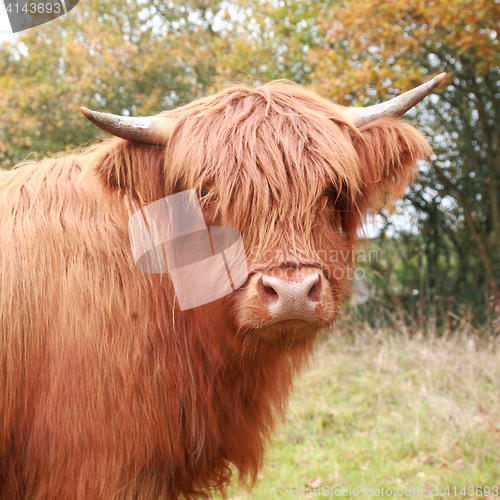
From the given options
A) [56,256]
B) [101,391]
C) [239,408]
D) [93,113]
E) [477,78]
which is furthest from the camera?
[477,78]

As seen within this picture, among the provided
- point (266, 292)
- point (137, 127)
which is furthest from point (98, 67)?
point (266, 292)

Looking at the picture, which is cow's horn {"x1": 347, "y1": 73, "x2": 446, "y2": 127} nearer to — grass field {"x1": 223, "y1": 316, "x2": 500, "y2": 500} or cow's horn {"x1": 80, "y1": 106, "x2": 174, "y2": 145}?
cow's horn {"x1": 80, "y1": 106, "x2": 174, "y2": 145}

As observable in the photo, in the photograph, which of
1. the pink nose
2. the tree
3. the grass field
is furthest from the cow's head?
the tree

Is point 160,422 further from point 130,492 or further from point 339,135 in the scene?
point 339,135

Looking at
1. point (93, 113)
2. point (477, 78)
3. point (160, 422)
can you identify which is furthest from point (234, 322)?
point (477, 78)

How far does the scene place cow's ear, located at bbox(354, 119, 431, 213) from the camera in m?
2.32

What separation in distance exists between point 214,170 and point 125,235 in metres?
0.57

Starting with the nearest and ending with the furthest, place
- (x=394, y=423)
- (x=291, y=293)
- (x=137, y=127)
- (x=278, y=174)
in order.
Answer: (x=291, y=293)
(x=278, y=174)
(x=137, y=127)
(x=394, y=423)

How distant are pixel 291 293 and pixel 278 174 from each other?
1.74 feet

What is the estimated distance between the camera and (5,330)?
2.09m

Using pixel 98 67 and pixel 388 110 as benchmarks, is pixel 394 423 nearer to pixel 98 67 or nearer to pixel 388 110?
pixel 388 110

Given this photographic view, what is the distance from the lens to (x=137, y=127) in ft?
6.68

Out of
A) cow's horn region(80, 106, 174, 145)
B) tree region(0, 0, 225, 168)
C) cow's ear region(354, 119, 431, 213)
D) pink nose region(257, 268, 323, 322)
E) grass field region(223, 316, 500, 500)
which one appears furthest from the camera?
tree region(0, 0, 225, 168)

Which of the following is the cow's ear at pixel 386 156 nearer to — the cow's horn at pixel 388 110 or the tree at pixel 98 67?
the cow's horn at pixel 388 110
